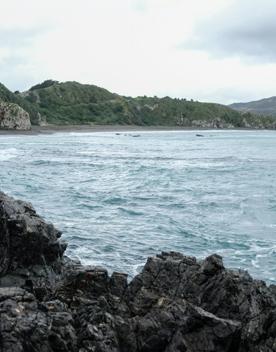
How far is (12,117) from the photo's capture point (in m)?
153

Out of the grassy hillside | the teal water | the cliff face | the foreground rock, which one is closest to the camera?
the foreground rock

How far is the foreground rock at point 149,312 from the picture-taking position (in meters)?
10.4

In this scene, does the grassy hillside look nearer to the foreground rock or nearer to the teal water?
the teal water

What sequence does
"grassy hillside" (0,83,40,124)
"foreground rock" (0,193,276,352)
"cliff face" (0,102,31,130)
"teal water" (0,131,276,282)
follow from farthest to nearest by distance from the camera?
"grassy hillside" (0,83,40,124) < "cliff face" (0,102,31,130) < "teal water" (0,131,276,282) < "foreground rock" (0,193,276,352)

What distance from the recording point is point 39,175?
170 feet

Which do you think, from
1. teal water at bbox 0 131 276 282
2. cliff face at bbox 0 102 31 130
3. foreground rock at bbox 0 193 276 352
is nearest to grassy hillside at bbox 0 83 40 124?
cliff face at bbox 0 102 31 130

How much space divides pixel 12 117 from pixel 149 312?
14636cm

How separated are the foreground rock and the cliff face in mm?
140444

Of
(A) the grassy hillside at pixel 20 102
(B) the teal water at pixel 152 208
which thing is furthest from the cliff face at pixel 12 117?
(B) the teal water at pixel 152 208

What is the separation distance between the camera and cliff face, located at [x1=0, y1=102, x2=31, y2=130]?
494 ft

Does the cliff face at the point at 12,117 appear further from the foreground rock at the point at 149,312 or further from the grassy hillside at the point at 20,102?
the foreground rock at the point at 149,312

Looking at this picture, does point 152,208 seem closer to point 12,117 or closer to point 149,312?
point 149,312

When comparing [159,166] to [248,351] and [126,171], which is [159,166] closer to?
[126,171]

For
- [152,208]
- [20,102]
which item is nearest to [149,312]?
[152,208]
